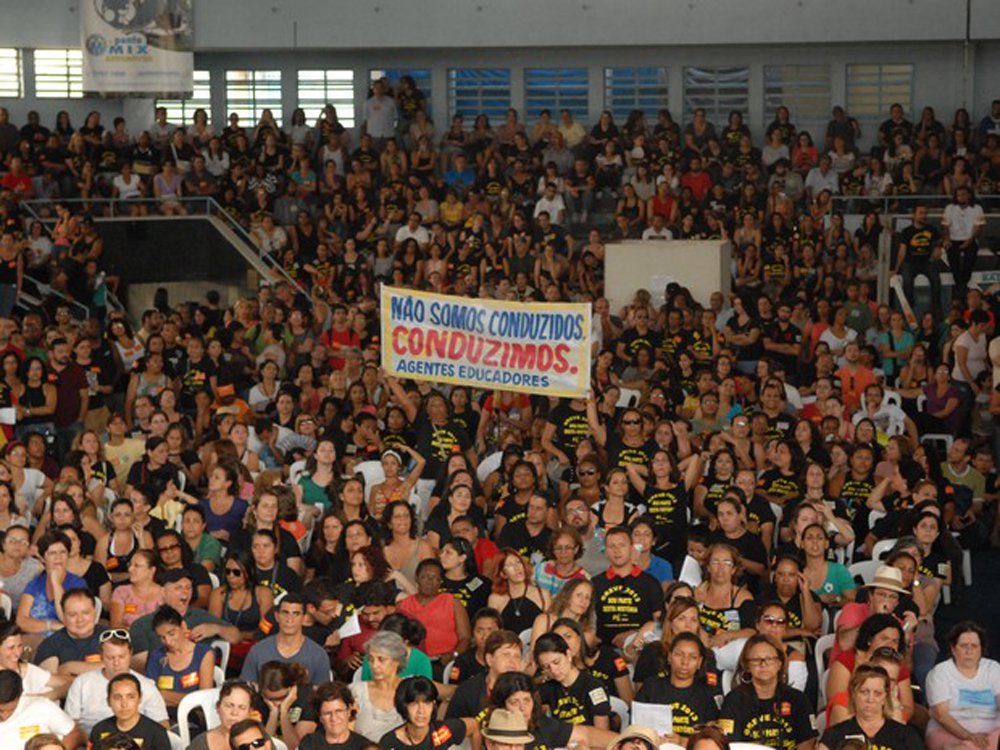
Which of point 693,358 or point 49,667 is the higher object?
point 693,358

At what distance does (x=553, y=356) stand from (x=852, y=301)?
5.73 meters

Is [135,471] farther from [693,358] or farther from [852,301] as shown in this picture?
[852,301]

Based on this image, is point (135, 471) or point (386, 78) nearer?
point (135, 471)

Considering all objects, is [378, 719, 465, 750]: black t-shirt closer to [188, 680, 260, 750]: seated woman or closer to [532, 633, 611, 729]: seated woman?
[532, 633, 611, 729]: seated woman

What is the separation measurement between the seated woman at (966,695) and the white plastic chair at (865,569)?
1.75m

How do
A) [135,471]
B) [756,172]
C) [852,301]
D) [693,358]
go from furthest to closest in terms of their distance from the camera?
1. [756,172]
2. [852,301]
3. [693,358]
4. [135,471]

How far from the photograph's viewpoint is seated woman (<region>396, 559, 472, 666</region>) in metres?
9.95

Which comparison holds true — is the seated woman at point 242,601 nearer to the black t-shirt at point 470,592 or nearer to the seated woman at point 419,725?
the black t-shirt at point 470,592

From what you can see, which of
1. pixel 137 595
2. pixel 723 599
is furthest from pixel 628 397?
pixel 137 595

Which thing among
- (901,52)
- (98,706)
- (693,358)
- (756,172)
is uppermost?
(901,52)

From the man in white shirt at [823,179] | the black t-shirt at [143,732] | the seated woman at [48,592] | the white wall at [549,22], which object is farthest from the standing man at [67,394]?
the white wall at [549,22]

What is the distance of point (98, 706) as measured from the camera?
9055 mm

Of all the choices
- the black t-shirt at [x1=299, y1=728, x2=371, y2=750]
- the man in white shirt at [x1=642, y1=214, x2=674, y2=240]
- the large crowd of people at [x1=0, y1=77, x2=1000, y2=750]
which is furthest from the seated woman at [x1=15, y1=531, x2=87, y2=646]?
the man in white shirt at [x1=642, y1=214, x2=674, y2=240]

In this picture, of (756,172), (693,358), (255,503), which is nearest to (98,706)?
(255,503)
